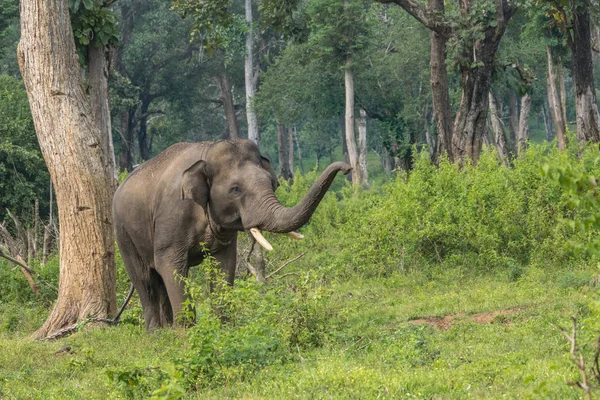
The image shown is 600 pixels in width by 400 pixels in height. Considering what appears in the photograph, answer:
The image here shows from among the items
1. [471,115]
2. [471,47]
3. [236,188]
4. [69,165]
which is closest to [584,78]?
[471,115]

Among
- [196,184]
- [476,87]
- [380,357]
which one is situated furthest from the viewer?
[476,87]

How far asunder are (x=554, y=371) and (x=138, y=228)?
5.52 metres

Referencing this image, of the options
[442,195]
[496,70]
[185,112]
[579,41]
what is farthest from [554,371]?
[185,112]

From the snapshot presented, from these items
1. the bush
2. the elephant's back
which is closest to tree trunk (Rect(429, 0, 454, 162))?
the bush

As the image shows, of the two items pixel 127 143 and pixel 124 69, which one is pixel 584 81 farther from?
pixel 124 69

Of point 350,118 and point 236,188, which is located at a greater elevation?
point 350,118

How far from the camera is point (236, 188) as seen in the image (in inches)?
405

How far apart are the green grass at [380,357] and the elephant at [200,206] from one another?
0.83 m

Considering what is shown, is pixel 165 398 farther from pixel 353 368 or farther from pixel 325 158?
pixel 325 158

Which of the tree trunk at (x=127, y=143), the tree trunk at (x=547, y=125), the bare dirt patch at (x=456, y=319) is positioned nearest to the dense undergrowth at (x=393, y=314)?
the bare dirt patch at (x=456, y=319)

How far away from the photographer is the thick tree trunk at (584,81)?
21.6 metres

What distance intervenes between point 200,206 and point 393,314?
8.45 feet

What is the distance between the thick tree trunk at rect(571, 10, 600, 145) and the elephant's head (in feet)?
42.4

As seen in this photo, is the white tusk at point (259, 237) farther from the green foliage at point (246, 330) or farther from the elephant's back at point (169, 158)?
the elephant's back at point (169, 158)
